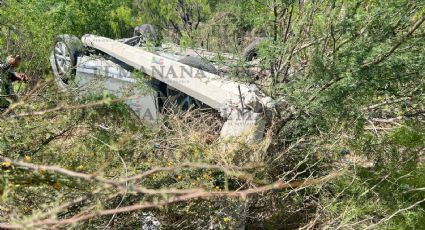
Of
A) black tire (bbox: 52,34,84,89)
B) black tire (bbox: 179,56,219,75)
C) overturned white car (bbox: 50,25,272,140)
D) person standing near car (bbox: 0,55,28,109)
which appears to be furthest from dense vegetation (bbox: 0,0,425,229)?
black tire (bbox: 52,34,84,89)

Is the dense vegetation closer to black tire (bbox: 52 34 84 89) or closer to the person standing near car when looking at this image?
the person standing near car

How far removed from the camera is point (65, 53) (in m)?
6.60

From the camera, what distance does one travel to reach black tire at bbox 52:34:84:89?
6232 millimetres

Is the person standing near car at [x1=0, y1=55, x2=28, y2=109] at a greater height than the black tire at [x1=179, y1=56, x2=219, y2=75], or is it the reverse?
the person standing near car at [x1=0, y1=55, x2=28, y2=109]

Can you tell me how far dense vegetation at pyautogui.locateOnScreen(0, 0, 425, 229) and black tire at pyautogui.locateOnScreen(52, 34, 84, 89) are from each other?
8.98 ft

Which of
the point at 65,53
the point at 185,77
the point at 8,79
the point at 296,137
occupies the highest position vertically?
the point at 8,79

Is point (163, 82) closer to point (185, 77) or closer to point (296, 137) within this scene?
point (185, 77)

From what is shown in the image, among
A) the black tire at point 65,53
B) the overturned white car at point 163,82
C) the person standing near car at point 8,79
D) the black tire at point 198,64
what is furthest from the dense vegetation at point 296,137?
the black tire at point 65,53

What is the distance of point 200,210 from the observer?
9.68ft

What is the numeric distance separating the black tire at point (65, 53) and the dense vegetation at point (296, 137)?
108 inches

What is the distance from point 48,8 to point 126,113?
5.02 m

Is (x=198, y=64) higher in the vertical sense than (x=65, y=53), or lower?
higher

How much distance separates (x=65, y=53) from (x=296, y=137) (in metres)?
4.45

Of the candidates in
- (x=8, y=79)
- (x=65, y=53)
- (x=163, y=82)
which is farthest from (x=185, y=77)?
(x=65, y=53)
